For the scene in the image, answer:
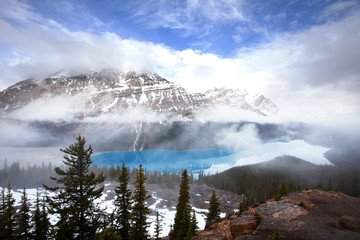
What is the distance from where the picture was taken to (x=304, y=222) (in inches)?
561

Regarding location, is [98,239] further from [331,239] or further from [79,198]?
[331,239]

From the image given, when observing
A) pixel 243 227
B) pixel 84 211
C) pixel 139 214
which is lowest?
pixel 139 214

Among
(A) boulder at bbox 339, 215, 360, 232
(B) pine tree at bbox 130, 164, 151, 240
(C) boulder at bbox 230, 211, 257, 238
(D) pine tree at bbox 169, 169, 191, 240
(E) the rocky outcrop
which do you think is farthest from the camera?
(D) pine tree at bbox 169, 169, 191, 240

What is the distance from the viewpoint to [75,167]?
1606 centimetres

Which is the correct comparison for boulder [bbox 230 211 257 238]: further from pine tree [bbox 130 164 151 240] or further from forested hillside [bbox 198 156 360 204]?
forested hillside [bbox 198 156 360 204]

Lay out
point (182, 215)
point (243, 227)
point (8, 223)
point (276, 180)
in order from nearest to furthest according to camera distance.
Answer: point (243, 227) → point (8, 223) → point (182, 215) → point (276, 180)

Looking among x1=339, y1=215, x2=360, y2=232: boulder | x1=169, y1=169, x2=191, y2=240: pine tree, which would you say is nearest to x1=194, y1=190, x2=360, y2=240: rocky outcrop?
x1=339, y1=215, x2=360, y2=232: boulder

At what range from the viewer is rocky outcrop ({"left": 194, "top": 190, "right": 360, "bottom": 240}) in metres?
13.0

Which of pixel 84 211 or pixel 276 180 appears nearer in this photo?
pixel 84 211

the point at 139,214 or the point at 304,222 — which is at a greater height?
the point at 304,222

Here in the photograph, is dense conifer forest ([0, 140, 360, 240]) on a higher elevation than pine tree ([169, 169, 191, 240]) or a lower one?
higher

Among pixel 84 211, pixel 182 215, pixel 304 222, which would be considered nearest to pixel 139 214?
pixel 84 211

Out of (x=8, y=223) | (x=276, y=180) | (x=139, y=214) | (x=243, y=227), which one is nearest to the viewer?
(x=243, y=227)

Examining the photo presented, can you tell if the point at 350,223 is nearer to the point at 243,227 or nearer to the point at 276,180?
the point at 243,227
